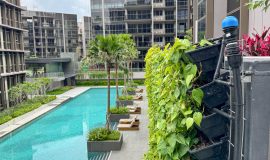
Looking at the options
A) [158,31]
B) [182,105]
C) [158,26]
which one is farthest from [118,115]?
[158,26]

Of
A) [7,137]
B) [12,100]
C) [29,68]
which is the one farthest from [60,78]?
[7,137]

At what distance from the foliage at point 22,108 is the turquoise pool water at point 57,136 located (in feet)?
7.33

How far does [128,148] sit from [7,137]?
32.5ft

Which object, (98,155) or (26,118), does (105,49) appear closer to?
(98,155)

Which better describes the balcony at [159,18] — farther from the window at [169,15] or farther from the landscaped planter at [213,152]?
the landscaped planter at [213,152]

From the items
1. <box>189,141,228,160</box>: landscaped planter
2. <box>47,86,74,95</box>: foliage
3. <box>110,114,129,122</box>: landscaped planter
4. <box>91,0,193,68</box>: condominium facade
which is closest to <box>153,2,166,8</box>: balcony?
<box>91,0,193,68</box>: condominium facade

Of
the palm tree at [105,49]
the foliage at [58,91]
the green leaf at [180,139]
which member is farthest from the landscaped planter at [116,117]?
the foliage at [58,91]

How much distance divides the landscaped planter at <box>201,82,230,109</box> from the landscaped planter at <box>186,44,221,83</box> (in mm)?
170

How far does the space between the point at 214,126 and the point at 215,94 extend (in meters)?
0.30

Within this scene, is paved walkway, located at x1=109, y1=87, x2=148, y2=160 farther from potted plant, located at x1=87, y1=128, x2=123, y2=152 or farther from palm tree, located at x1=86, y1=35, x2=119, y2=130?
palm tree, located at x1=86, y1=35, x2=119, y2=130

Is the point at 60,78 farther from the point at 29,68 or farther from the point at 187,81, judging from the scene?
the point at 187,81

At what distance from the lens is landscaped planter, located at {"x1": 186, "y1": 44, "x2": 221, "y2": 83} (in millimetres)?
2107

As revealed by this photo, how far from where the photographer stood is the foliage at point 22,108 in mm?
20781

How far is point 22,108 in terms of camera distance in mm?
24328
